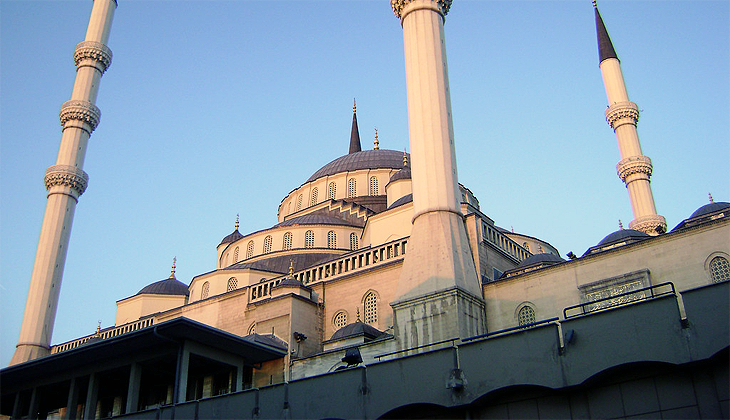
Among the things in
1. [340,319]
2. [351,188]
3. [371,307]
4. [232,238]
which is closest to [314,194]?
[351,188]

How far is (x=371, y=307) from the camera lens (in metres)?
20.1

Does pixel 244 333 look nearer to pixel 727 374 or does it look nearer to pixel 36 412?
pixel 36 412

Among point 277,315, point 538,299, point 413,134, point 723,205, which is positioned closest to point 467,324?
point 538,299

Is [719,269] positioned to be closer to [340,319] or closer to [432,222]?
[432,222]

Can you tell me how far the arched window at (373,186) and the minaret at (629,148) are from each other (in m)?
11.1

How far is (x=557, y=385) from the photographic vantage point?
9.09m

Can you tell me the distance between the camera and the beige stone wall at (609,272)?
14492mm

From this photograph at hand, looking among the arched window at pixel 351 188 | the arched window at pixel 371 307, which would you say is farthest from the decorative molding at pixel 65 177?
the arched window at pixel 371 307

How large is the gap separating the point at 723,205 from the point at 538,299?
245 inches

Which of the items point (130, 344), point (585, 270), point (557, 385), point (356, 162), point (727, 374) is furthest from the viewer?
point (356, 162)

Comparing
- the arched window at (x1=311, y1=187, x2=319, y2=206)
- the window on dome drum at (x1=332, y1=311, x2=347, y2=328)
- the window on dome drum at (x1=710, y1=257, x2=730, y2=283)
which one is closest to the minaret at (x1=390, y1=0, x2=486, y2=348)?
the window on dome drum at (x1=332, y1=311, x2=347, y2=328)

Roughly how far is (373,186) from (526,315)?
16.4m

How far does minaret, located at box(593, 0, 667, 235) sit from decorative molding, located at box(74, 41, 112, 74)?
2137 centimetres

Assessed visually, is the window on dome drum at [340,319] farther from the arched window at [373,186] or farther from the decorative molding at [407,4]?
the arched window at [373,186]
